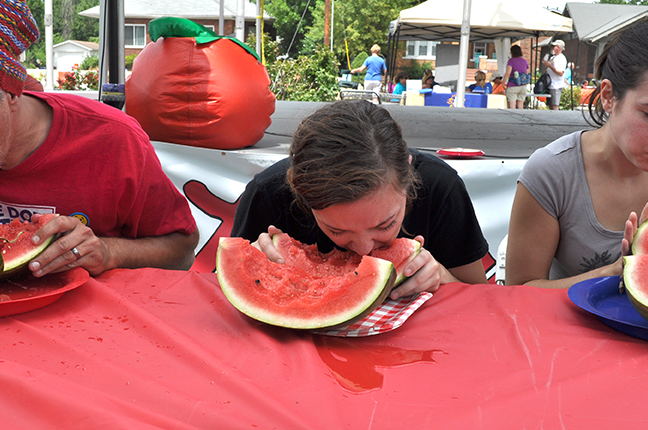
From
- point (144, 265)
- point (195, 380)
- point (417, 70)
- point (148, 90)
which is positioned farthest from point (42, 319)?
point (417, 70)

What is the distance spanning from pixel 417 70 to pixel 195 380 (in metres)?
35.5

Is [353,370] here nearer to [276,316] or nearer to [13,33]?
[276,316]

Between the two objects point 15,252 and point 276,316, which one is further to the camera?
point 15,252

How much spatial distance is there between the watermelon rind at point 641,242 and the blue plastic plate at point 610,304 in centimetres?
12

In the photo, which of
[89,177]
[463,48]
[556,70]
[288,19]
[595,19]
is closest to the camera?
[89,177]

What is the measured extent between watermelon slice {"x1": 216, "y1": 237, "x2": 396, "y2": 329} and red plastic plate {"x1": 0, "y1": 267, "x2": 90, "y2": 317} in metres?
0.38

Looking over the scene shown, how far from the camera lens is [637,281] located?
44.2 inches

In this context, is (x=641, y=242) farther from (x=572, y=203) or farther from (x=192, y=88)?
(x=192, y=88)

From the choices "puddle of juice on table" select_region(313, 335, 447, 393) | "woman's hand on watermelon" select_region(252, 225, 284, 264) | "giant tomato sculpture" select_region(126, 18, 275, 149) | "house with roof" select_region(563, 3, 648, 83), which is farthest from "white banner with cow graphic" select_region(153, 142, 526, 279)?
"house with roof" select_region(563, 3, 648, 83)

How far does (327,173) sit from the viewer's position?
1.39m

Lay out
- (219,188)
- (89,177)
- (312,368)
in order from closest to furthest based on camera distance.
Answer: (312,368) → (89,177) → (219,188)

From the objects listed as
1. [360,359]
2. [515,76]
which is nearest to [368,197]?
[360,359]

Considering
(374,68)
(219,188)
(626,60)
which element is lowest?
(219,188)

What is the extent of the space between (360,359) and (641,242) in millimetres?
730
